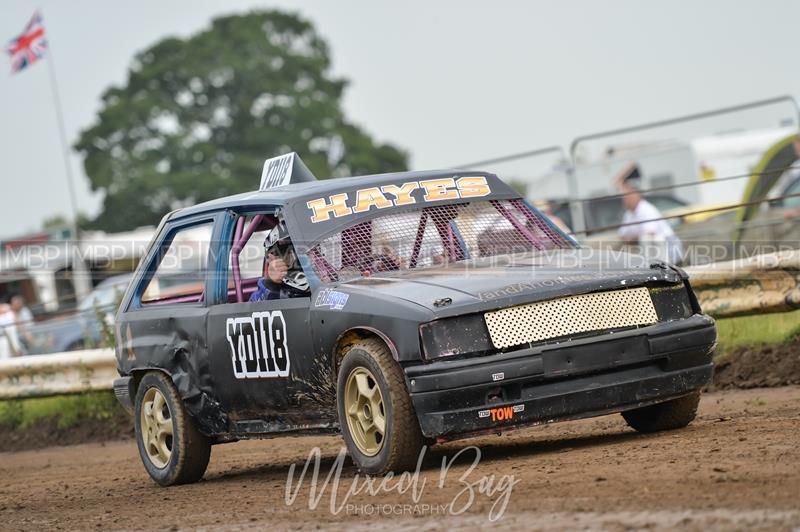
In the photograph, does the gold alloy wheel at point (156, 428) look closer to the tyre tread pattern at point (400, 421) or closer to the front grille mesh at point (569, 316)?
the tyre tread pattern at point (400, 421)

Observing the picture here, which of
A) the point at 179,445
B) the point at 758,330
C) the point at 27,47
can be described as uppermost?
the point at 27,47

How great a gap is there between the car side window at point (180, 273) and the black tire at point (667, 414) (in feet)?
9.07

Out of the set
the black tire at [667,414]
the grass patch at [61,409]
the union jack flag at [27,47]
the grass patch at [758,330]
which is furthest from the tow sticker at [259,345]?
the union jack flag at [27,47]

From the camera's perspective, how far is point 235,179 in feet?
199

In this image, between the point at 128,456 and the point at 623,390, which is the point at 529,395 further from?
the point at 128,456

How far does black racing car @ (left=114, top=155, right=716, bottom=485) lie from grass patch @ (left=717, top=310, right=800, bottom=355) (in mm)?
3215

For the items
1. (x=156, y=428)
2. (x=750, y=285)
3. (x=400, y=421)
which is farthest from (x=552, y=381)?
(x=750, y=285)

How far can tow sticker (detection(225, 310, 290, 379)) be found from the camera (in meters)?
7.34

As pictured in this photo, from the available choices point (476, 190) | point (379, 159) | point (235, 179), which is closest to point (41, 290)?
point (476, 190)

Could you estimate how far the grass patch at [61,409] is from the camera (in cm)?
1383

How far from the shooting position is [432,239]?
24.9 ft

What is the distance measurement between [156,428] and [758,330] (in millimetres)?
4829

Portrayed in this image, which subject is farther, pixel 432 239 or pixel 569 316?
pixel 432 239

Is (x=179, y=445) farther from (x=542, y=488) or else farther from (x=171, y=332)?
(x=542, y=488)
